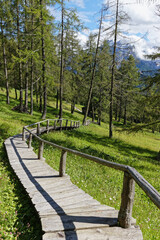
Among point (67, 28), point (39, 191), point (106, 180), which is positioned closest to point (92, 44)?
point (67, 28)

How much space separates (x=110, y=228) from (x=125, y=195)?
764 mm

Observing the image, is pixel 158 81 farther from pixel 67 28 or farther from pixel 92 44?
pixel 92 44

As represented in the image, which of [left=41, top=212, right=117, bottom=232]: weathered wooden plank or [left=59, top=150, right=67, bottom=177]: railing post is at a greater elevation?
[left=59, top=150, right=67, bottom=177]: railing post

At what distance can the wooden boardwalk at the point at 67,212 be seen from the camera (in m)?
3.71

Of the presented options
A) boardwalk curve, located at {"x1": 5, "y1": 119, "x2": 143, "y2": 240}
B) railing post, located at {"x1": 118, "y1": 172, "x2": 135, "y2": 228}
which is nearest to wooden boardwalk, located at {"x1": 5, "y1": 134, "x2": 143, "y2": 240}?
boardwalk curve, located at {"x1": 5, "y1": 119, "x2": 143, "y2": 240}

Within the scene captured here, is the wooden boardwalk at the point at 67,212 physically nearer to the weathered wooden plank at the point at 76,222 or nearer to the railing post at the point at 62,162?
the weathered wooden plank at the point at 76,222

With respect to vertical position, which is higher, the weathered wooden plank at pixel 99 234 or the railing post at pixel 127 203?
the railing post at pixel 127 203

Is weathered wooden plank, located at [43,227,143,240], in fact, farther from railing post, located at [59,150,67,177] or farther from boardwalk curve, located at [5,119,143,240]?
railing post, located at [59,150,67,177]

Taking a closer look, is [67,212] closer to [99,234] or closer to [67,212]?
[67,212]

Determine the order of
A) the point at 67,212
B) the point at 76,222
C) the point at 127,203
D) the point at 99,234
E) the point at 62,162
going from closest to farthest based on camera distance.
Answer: the point at 99,234
the point at 127,203
the point at 76,222
the point at 67,212
the point at 62,162

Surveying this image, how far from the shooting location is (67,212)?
452 cm

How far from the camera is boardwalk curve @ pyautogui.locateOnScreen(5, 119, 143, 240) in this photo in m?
3.71

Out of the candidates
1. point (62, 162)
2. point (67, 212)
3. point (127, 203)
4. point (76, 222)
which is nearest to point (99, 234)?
point (76, 222)

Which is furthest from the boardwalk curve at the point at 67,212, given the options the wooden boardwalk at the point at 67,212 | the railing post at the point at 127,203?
the railing post at the point at 127,203
